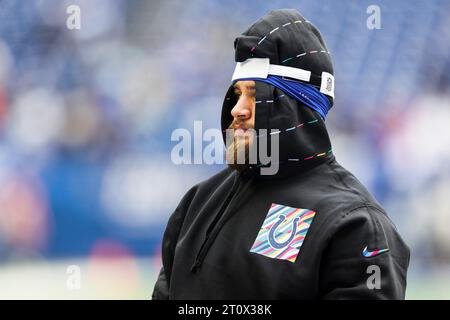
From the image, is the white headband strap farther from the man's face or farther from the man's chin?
the man's chin

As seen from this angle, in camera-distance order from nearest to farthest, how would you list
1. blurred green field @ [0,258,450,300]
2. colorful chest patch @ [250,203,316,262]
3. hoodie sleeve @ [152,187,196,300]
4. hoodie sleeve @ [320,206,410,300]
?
1. hoodie sleeve @ [320,206,410,300]
2. colorful chest patch @ [250,203,316,262]
3. hoodie sleeve @ [152,187,196,300]
4. blurred green field @ [0,258,450,300]

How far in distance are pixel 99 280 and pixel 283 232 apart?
93.5 inches

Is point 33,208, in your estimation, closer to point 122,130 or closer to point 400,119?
point 122,130

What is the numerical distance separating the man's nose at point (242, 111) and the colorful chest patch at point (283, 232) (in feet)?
0.79

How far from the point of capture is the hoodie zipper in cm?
173

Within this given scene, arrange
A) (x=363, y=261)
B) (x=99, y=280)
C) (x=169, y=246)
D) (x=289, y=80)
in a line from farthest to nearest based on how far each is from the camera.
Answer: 1. (x=99, y=280)
2. (x=169, y=246)
3. (x=289, y=80)
4. (x=363, y=261)

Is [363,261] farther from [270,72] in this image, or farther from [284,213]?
[270,72]

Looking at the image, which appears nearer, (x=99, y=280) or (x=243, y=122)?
(x=243, y=122)

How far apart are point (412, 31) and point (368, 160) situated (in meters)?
0.78

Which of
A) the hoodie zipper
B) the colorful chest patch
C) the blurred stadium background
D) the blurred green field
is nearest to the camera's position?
the colorful chest patch

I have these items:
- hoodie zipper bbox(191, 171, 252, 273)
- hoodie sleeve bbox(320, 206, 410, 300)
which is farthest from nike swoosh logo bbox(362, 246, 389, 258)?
hoodie zipper bbox(191, 171, 252, 273)

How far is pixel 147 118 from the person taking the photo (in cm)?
398

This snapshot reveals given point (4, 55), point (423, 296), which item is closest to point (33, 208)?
point (4, 55)

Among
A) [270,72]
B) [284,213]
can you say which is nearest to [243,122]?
[270,72]
